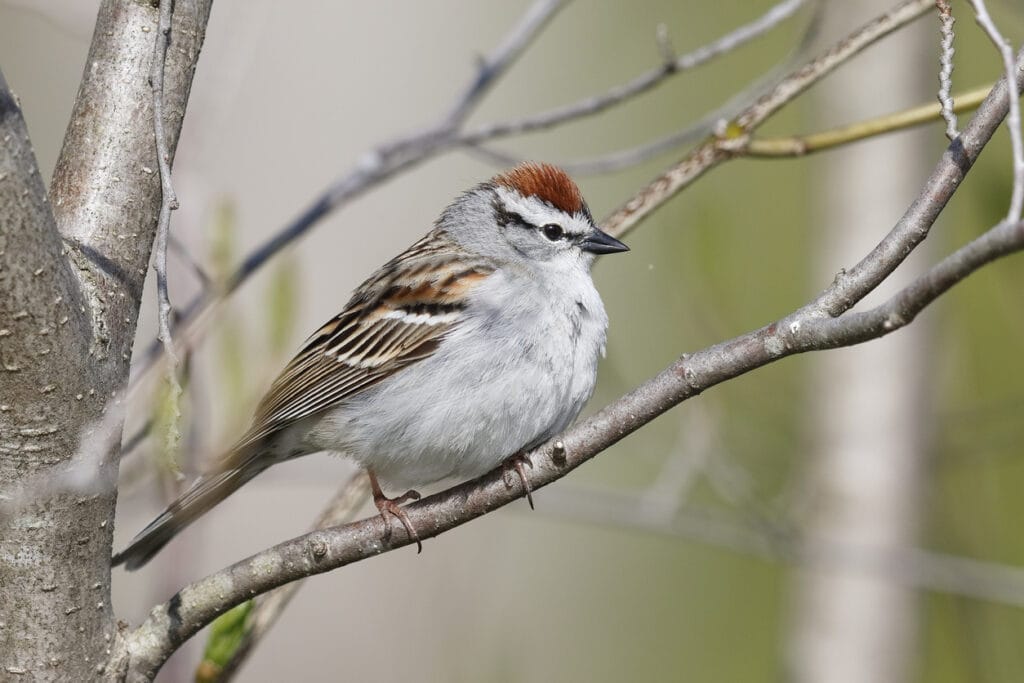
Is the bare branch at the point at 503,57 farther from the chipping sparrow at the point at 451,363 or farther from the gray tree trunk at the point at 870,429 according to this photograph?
the gray tree trunk at the point at 870,429

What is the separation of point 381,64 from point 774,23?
179 inches

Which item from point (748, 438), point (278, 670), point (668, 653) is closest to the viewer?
point (748, 438)

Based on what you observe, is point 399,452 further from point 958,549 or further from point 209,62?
point 958,549

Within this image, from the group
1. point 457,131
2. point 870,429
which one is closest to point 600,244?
point 457,131

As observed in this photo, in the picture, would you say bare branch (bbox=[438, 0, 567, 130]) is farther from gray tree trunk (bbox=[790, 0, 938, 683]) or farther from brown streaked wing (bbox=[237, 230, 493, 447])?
gray tree trunk (bbox=[790, 0, 938, 683])

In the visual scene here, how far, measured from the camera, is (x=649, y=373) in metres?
7.39

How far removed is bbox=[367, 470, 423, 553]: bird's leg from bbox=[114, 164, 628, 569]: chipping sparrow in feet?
0.07

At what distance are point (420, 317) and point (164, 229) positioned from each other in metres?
1.60

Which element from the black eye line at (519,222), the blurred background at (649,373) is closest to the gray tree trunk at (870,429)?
the blurred background at (649,373)

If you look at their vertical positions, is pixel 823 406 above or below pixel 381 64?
below

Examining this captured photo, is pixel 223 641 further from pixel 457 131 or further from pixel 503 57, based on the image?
pixel 503 57

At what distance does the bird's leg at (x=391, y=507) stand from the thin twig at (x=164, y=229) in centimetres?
61

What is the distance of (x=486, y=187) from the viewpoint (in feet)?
13.3

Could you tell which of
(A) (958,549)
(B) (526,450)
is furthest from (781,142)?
(A) (958,549)
